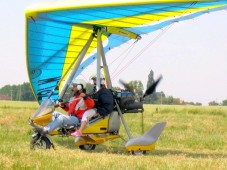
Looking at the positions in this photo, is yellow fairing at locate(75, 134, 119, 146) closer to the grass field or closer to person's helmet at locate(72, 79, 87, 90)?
the grass field

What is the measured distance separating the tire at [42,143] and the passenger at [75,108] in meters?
0.20

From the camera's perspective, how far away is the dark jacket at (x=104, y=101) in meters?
10.7

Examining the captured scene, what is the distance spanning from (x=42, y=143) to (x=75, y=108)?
41.6 inches

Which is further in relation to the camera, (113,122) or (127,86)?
(127,86)

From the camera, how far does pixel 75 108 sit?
11016mm

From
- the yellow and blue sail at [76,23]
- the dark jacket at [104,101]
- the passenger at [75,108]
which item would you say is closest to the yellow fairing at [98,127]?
the dark jacket at [104,101]

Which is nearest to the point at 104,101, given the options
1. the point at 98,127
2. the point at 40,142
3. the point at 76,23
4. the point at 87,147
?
the point at 98,127

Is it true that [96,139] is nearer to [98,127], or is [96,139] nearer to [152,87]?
[98,127]

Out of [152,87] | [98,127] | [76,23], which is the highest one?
[76,23]

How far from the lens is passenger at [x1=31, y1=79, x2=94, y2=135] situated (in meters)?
10.6

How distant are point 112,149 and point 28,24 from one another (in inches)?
122

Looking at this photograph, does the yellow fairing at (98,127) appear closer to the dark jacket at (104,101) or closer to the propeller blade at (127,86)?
the dark jacket at (104,101)

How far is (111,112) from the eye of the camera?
11.0 metres

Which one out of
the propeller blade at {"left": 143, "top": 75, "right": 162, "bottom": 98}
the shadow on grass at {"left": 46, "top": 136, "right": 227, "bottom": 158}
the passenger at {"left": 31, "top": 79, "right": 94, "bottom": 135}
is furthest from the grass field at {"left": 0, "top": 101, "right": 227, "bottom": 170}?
the propeller blade at {"left": 143, "top": 75, "right": 162, "bottom": 98}
